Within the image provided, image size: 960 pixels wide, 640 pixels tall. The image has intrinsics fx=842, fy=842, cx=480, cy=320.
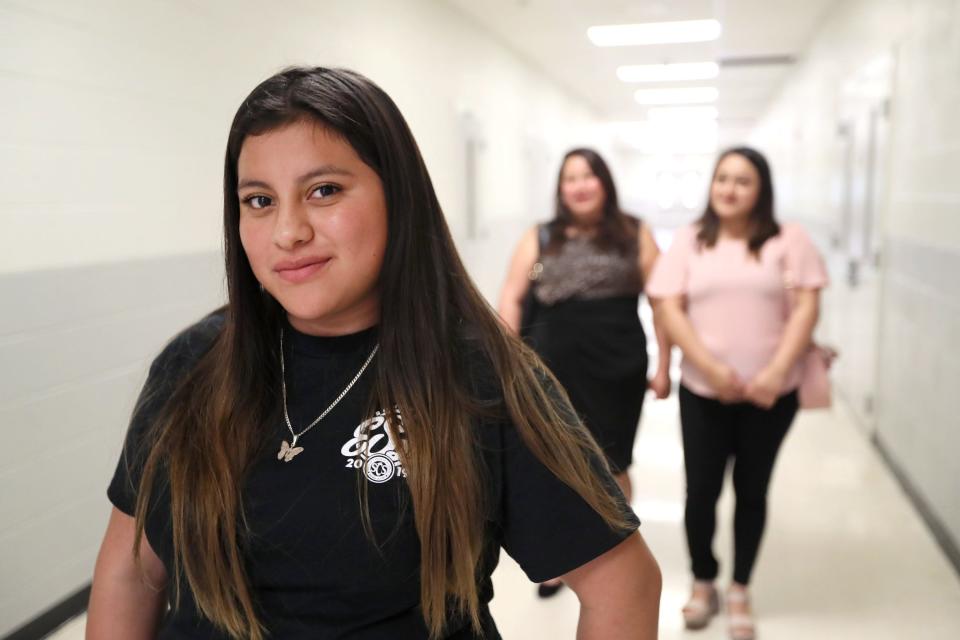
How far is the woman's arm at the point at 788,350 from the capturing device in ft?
8.29

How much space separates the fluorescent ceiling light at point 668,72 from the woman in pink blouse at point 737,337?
21.3 feet

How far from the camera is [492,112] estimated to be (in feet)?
25.7

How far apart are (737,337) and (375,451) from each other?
1.87 m

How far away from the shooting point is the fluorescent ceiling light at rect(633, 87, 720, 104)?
1077 centimetres

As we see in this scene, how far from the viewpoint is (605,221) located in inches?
117

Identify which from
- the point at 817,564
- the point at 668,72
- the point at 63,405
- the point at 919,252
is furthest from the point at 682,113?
the point at 63,405

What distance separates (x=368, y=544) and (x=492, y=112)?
719 centimetres

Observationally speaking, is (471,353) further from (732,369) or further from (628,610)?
(732,369)

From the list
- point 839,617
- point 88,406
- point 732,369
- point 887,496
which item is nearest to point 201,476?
point 732,369

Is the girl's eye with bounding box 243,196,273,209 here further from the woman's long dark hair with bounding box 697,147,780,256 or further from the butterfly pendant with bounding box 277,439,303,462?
the woman's long dark hair with bounding box 697,147,780,256

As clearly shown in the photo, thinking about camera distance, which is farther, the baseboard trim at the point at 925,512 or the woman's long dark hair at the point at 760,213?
the baseboard trim at the point at 925,512

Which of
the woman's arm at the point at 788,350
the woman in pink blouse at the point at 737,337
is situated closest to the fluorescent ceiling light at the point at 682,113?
the woman in pink blouse at the point at 737,337

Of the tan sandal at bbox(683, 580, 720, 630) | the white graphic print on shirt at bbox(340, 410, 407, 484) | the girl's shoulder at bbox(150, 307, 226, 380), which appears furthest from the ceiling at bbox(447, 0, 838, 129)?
the white graphic print on shirt at bbox(340, 410, 407, 484)

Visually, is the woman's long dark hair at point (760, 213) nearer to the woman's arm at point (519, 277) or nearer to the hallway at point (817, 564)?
the woman's arm at point (519, 277)
